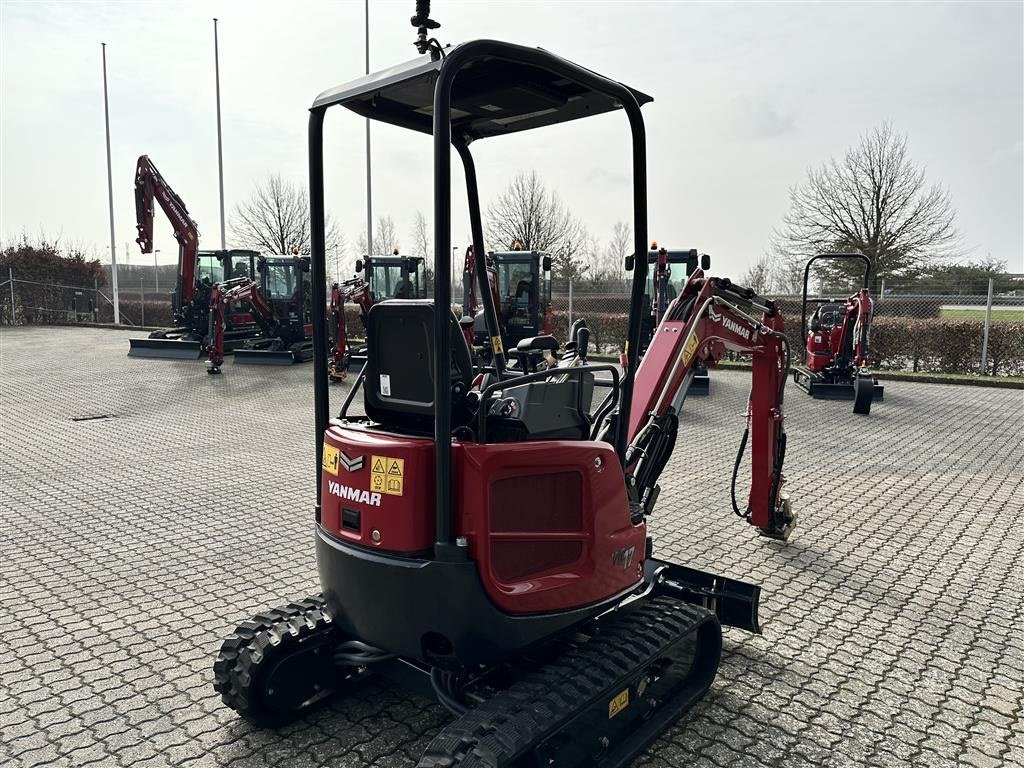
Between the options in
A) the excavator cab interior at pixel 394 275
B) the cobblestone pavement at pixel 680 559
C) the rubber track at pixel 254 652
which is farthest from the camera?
the excavator cab interior at pixel 394 275

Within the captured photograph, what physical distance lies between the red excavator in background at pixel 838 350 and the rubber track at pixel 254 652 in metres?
11.1

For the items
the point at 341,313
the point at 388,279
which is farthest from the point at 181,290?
the point at 341,313

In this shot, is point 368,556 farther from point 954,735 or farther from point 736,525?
point 736,525

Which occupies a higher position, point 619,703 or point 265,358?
point 265,358

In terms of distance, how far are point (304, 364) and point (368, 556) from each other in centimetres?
1716

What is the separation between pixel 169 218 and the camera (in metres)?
21.0

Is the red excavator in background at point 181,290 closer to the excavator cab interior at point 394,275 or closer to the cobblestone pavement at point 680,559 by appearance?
the excavator cab interior at point 394,275

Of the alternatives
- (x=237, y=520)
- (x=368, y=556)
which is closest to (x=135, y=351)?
(x=237, y=520)

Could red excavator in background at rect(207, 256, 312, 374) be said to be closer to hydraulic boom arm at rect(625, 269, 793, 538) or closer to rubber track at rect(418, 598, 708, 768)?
hydraulic boom arm at rect(625, 269, 793, 538)

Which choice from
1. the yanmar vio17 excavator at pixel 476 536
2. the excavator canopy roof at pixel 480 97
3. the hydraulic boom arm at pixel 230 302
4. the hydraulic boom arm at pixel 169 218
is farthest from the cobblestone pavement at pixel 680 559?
the hydraulic boom arm at pixel 169 218

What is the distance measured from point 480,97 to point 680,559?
3.66 metres

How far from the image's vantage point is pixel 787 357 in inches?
223

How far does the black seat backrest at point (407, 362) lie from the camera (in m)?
2.93

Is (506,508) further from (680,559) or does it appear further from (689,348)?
(680,559)
